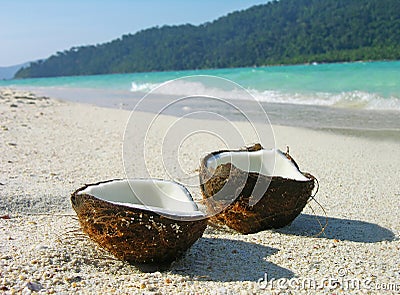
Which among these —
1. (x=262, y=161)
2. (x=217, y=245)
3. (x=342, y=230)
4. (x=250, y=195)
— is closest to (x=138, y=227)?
(x=217, y=245)

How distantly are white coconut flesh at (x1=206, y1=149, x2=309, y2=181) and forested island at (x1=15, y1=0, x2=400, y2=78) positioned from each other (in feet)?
152

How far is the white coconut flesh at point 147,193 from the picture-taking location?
3.17 meters

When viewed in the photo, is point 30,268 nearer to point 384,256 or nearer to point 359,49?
point 384,256

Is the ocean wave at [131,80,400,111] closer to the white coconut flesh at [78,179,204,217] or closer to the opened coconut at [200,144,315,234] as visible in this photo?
the opened coconut at [200,144,315,234]

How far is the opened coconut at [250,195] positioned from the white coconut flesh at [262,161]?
0.12 metres

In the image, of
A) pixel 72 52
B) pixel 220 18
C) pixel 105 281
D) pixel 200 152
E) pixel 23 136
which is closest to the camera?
pixel 105 281

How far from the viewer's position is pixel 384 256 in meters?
3.23

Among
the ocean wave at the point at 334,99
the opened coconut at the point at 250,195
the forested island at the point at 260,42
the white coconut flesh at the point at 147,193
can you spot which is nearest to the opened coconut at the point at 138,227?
the white coconut flesh at the point at 147,193

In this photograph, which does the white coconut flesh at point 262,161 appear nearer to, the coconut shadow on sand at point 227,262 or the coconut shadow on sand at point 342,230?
the coconut shadow on sand at point 342,230

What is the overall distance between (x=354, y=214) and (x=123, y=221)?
241 cm

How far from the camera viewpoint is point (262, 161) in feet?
13.3

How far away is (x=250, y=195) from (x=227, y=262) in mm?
607

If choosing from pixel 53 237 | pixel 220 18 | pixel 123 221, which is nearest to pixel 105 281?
pixel 123 221

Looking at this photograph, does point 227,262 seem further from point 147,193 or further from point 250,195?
point 147,193
